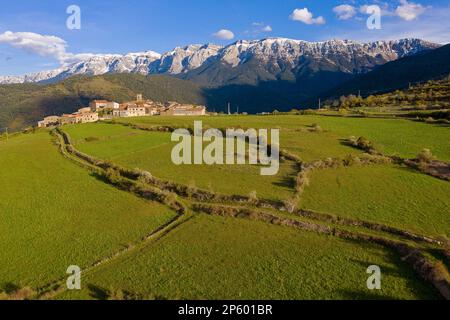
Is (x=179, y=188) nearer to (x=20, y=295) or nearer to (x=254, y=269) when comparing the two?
(x=254, y=269)

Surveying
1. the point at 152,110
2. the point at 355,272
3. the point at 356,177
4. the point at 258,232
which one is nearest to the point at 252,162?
the point at 356,177

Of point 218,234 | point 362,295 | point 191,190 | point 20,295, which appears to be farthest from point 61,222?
point 362,295

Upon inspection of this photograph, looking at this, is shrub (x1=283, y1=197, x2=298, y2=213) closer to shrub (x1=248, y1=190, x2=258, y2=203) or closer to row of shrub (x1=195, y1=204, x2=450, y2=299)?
row of shrub (x1=195, y1=204, x2=450, y2=299)

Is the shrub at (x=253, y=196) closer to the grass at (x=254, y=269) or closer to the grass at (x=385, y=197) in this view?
the grass at (x=385, y=197)

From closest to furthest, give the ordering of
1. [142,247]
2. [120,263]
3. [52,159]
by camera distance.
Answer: [120,263], [142,247], [52,159]

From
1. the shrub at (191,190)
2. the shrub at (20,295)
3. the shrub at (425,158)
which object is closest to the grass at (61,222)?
the shrub at (20,295)

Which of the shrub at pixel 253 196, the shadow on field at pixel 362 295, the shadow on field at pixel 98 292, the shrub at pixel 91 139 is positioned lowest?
the shadow on field at pixel 98 292
